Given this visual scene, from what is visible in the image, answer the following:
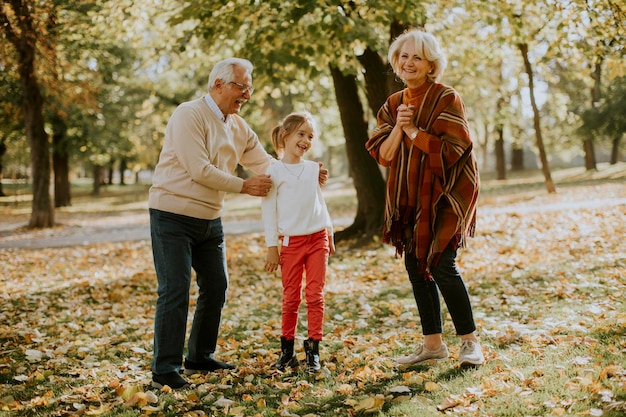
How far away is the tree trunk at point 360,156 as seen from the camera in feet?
37.0

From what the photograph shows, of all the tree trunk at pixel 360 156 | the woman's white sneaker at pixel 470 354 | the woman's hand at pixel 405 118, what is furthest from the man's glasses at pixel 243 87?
the tree trunk at pixel 360 156

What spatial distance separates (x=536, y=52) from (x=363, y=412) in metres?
21.2

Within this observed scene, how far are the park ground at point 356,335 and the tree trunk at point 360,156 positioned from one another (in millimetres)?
695

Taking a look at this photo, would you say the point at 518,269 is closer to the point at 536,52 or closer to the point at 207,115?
the point at 207,115

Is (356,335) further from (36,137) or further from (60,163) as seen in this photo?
(60,163)

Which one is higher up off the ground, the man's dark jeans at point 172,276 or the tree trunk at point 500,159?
the tree trunk at point 500,159

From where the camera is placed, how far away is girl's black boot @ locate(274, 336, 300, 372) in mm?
4516

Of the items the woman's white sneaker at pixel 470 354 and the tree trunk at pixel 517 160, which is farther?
the tree trunk at pixel 517 160

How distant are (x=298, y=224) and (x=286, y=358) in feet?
3.36

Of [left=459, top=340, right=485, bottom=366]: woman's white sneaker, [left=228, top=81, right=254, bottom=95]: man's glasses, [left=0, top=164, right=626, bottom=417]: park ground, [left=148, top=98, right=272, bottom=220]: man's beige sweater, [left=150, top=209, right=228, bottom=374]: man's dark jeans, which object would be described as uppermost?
[left=228, top=81, right=254, bottom=95]: man's glasses

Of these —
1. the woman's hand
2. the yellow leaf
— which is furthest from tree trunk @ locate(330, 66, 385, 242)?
the yellow leaf

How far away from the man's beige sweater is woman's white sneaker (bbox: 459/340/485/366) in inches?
74.6

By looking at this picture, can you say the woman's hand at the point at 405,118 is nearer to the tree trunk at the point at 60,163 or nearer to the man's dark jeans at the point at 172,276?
the man's dark jeans at the point at 172,276

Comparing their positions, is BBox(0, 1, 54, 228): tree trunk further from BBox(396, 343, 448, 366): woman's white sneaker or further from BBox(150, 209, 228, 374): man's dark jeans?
BBox(396, 343, 448, 366): woman's white sneaker
